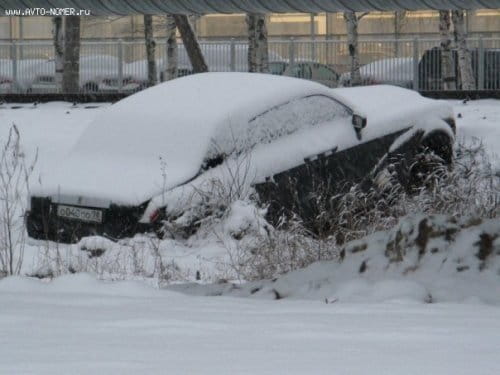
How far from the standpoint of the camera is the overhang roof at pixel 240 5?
775 centimetres

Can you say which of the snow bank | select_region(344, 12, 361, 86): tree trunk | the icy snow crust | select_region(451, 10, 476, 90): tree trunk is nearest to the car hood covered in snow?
the icy snow crust

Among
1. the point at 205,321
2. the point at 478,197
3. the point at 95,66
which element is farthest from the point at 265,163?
the point at 95,66

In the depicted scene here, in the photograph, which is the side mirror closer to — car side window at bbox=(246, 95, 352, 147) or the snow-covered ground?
car side window at bbox=(246, 95, 352, 147)

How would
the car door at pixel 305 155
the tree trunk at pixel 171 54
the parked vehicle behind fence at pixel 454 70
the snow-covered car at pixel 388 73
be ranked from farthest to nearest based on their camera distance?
the tree trunk at pixel 171 54 → the snow-covered car at pixel 388 73 → the parked vehicle behind fence at pixel 454 70 → the car door at pixel 305 155

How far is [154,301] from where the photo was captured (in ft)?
20.1

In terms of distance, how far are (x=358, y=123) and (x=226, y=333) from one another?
6.41 meters

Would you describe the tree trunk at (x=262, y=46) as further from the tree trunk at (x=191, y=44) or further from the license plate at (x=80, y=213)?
the license plate at (x=80, y=213)

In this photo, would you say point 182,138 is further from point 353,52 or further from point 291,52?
point 291,52

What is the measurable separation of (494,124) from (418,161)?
234 inches

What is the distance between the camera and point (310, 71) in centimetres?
3052

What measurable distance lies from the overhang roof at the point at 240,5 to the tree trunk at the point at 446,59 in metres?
19.9

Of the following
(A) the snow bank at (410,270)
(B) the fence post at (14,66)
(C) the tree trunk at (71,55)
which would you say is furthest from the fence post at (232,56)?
(A) the snow bank at (410,270)

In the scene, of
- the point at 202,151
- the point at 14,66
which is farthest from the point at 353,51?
the point at 202,151

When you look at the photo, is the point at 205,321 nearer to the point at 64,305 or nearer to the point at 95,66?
the point at 64,305
